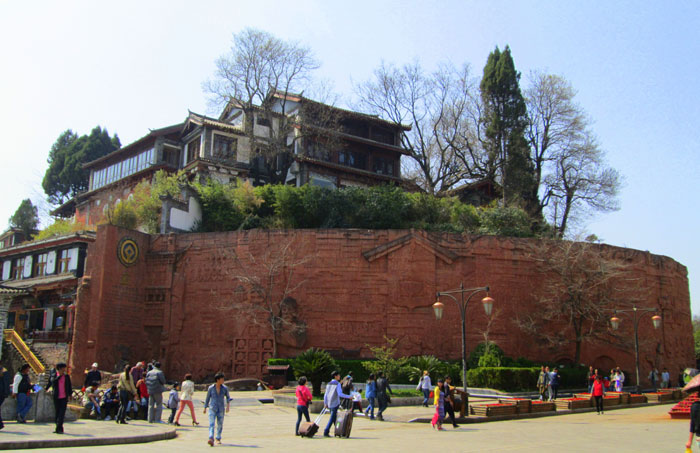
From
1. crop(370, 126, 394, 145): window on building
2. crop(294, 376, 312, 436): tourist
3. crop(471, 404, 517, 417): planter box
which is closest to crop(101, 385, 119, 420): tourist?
crop(294, 376, 312, 436): tourist

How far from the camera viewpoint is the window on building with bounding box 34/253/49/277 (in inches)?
1398

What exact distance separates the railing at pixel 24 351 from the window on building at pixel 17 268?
333 inches

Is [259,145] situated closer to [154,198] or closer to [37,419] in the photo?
[154,198]

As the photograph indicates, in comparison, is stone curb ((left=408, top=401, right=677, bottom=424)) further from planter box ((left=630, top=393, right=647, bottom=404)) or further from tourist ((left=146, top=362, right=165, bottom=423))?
tourist ((left=146, top=362, right=165, bottom=423))

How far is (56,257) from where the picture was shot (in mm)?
34750

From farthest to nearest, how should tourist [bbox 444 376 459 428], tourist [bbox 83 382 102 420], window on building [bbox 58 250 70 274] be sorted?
window on building [bbox 58 250 70 274], tourist [bbox 444 376 459 428], tourist [bbox 83 382 102 420]

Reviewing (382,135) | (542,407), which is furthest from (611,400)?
(382,135)

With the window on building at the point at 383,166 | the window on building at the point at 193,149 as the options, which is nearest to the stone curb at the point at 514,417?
the window on building at the point at 383,166

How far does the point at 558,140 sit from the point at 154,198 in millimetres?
25776

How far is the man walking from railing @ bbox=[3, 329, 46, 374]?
1772 centimetres

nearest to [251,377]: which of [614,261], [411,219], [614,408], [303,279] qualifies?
[303,279]

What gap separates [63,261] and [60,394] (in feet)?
82.6

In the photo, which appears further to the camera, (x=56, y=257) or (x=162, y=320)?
(x=56, y=257)

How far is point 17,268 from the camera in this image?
37531 mm
